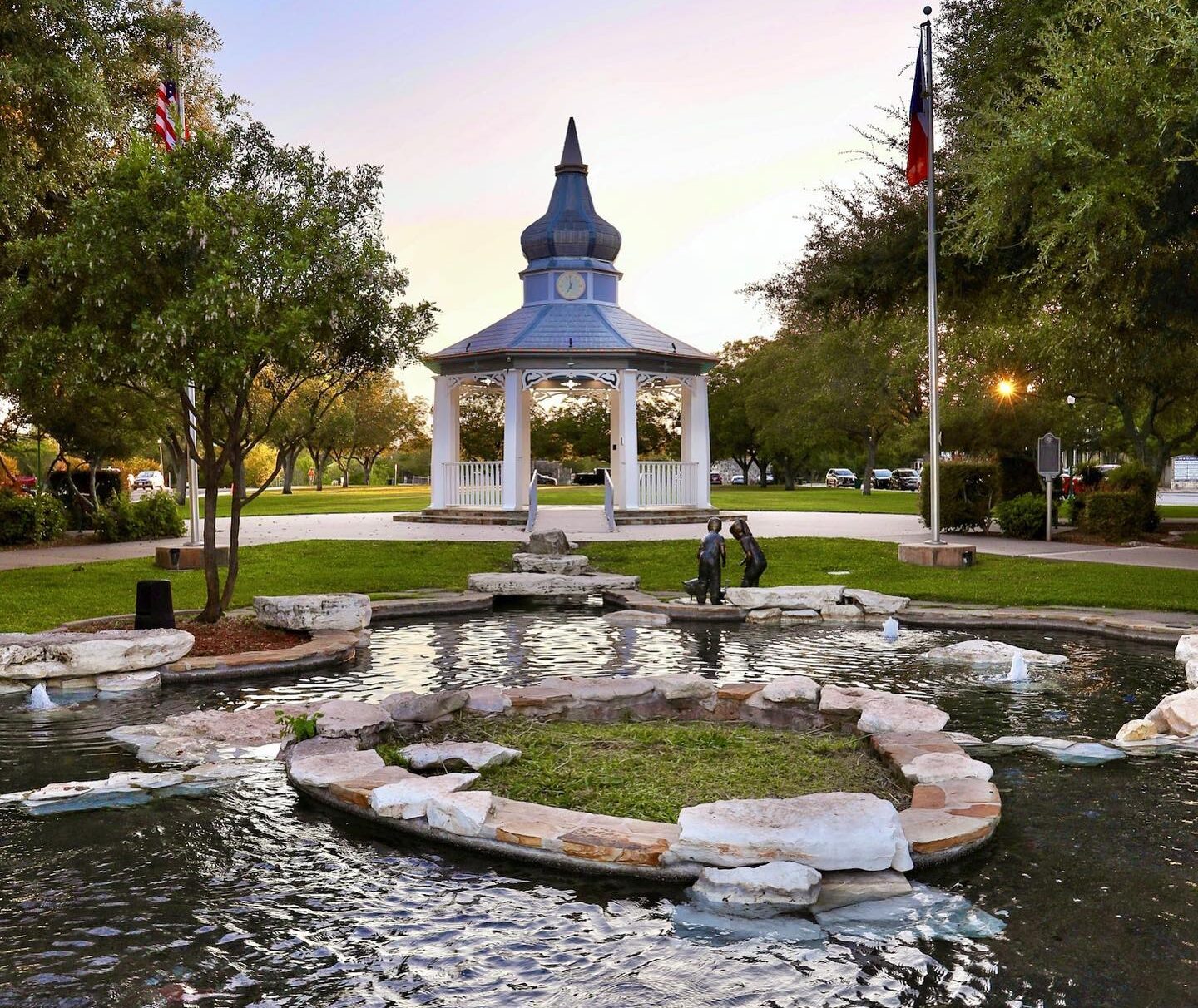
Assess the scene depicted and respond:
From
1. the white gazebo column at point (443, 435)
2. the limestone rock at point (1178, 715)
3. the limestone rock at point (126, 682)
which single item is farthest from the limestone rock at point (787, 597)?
the white gazebo column at point (443, 435)

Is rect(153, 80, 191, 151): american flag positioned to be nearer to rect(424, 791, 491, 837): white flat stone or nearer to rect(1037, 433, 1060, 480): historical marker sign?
rect(424, 791, 491, 837): white flat stone

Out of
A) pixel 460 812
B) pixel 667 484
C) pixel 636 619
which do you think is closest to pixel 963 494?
pixel 667 484

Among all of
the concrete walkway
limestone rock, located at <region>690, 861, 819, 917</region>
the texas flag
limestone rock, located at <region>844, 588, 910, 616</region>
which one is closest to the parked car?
the concrete walkway

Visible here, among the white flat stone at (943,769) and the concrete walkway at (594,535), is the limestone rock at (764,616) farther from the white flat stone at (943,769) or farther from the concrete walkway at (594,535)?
the concrete walkway at (594,535)

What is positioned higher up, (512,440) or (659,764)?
(512,440)

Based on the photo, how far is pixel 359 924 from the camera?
16.8ft

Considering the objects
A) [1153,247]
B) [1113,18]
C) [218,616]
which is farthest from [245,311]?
[1153,247]

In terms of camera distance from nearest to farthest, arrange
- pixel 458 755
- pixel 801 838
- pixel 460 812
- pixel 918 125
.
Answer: pixel 801 838 → pixel 460 812 → pixel 458 755 → pixel 918 125

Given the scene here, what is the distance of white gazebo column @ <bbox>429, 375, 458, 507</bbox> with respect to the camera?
98.4 feet

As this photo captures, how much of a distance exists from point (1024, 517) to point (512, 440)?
12237 mm

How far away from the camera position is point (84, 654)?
34.3 feet

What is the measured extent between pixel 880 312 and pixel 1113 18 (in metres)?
9.41

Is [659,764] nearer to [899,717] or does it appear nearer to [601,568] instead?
[899,717]

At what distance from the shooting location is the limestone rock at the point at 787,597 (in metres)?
14.6
